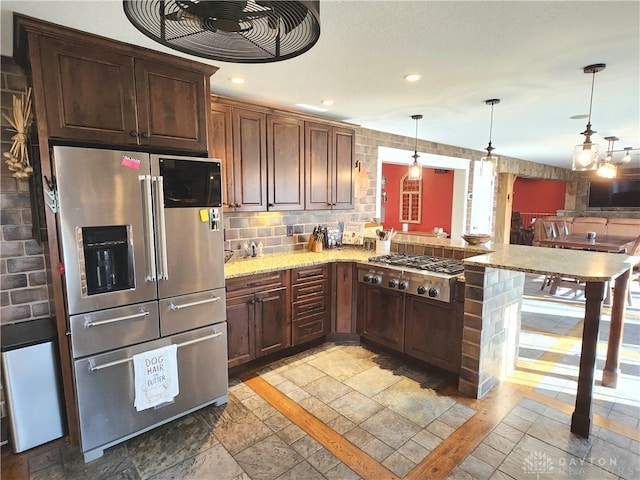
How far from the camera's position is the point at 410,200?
9.31 meters

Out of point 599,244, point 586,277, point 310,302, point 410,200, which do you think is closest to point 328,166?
point 310,302

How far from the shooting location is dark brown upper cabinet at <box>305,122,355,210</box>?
3.62 m

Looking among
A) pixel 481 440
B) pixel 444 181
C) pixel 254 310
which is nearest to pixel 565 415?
pixel 481 440

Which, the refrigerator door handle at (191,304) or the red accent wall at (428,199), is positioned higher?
the red accent wall at (428,199)

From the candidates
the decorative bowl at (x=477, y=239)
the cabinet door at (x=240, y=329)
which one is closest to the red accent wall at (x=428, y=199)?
the decorative bowl at (x=477, y=239)

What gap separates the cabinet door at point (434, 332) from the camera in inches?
108

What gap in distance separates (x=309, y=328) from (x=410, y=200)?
22.0 ft

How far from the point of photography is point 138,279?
2104mm

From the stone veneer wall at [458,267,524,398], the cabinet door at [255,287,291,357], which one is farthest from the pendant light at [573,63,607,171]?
the cabinet door at [255,287,291,357]

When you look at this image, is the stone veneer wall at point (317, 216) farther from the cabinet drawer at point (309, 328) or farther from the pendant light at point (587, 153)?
the pendant light at point (587, 153)

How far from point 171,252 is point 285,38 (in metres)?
1.47

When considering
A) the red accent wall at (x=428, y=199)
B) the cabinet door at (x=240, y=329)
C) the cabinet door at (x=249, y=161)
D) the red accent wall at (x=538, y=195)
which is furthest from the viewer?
the red accent wall at (x=538, y=195)

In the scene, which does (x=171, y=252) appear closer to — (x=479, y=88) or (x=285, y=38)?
(x=285, y=38)

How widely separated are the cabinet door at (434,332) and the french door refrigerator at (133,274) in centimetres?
165
